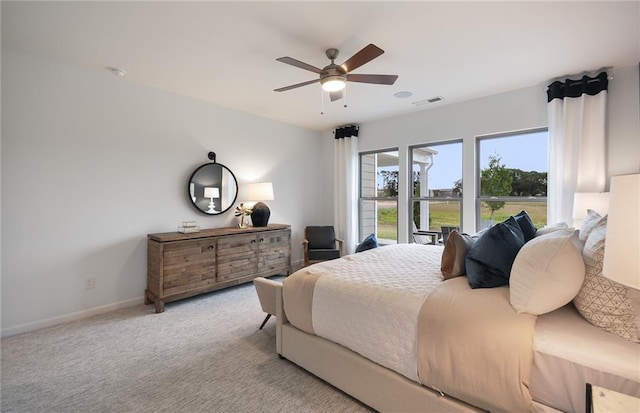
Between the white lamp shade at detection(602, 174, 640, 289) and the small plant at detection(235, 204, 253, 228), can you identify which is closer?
the white lamp shade at detection(602, 174, 640, 289)

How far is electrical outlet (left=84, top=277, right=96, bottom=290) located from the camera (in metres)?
3.12

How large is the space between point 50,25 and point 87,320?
9.10 feet

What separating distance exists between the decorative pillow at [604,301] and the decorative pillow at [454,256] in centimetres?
62

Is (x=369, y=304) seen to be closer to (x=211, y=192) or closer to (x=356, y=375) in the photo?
(x=356, y=375)

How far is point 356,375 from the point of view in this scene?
177 cm

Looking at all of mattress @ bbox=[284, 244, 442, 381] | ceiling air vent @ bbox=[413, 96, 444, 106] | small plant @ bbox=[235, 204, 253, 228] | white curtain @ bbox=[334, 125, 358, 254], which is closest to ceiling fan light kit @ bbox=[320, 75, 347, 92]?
mattress @ bbox=[284, 244, 442, 381]

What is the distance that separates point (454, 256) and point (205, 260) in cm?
289

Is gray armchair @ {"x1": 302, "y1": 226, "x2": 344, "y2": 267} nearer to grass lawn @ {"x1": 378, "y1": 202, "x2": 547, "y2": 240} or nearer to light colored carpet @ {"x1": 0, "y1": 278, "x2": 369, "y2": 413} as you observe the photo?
grass lawn @ {"x1": 378, "y1": 202, "x2": 547, "y2": 240}

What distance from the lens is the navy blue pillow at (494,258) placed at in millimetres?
1669

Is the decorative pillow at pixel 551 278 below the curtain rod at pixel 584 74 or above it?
below

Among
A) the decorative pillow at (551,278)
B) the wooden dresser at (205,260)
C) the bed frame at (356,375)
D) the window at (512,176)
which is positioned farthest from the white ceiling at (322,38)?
the bed frame at (356,375)

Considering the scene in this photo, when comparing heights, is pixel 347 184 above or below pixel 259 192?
above

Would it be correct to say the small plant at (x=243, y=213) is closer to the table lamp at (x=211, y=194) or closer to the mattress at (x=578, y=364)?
the table lamp at (x=211, y=194)

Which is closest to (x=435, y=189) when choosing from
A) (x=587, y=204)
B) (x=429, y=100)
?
(x=429, y=100)
